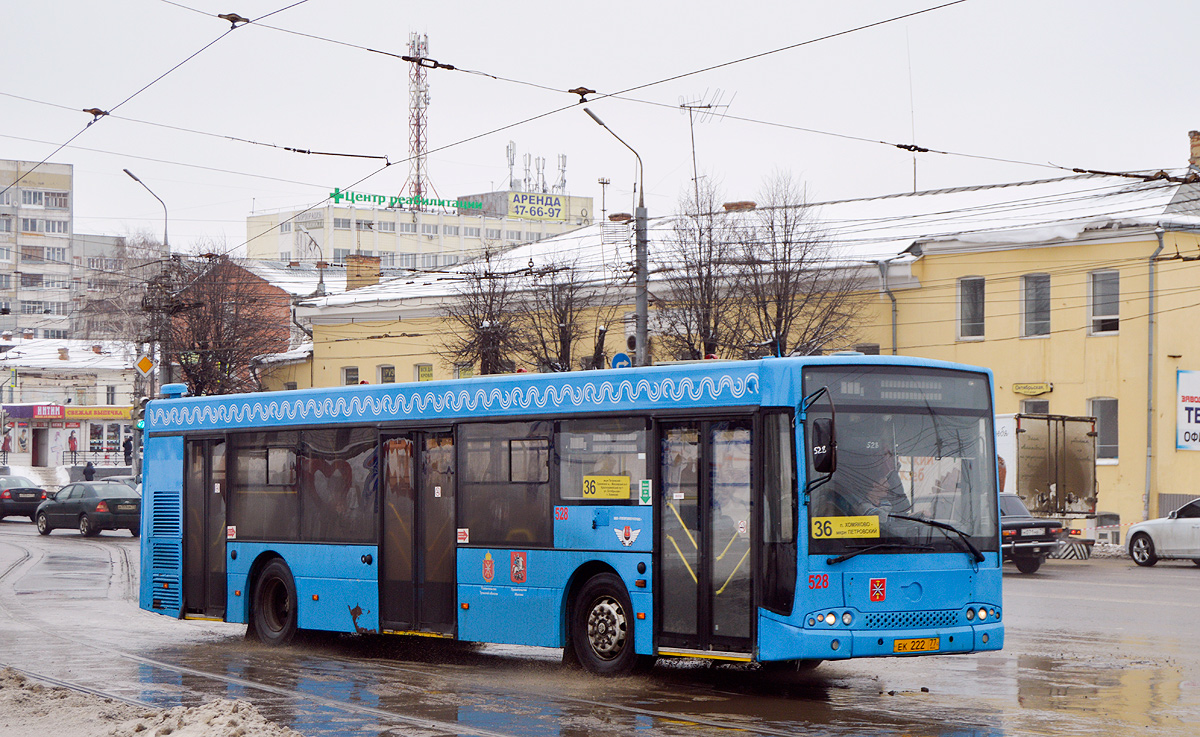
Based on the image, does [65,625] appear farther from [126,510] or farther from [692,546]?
[126,510]

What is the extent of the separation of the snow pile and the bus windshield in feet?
13.9

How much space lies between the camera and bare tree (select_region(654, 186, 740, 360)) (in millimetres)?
36219

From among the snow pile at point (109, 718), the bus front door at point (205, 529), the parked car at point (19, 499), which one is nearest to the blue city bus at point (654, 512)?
the bus front door at point (205, 529)

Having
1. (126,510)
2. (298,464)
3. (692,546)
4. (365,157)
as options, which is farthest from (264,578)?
(126,510)

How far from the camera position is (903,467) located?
1107 centimetres

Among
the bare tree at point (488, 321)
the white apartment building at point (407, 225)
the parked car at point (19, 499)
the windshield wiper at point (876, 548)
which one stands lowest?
the parked car at point (19, 499)

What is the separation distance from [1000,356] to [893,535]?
88.8ft

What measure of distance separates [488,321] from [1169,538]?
20274 millimetres

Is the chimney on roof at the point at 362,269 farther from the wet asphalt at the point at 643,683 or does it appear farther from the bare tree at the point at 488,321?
the wet asphalt at the point at 643,683

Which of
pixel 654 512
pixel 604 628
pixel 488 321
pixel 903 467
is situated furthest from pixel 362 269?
pixel 903 467

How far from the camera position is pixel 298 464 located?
1532 cm

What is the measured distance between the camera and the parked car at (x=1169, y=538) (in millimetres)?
27406

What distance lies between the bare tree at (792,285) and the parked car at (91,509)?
16.9 meters

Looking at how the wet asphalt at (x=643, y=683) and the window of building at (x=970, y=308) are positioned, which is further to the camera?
the window of building at (x=970, y=308)
